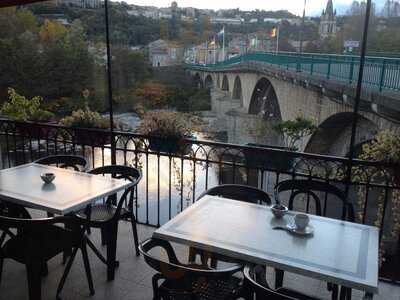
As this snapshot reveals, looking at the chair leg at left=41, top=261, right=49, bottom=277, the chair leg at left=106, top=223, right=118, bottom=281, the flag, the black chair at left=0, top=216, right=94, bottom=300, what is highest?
the flag

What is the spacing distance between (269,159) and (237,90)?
22491 mm

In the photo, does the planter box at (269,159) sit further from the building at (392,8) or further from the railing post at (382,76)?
the building at (392,8)

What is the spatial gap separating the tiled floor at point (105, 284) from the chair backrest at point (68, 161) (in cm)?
82

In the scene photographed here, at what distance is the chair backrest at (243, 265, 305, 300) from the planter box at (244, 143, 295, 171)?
150cm

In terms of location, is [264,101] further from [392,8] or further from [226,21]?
[392,8]

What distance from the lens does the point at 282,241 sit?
1927mm

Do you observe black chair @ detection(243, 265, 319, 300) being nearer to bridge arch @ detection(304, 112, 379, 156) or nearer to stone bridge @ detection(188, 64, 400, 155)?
stone bridge @ detection(188, 64, 400, 155)

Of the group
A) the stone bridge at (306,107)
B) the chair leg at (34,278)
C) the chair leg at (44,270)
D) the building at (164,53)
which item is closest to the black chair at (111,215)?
the chair leg at (44,270)

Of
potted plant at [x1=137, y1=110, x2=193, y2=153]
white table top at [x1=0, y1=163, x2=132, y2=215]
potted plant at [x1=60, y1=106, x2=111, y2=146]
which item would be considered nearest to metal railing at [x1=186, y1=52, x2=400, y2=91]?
potted plant at [x1=137, y1=110, x2=193, y2=153]

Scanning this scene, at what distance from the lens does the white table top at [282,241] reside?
1.67m

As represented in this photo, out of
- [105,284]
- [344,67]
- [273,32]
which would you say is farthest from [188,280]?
[273,32]

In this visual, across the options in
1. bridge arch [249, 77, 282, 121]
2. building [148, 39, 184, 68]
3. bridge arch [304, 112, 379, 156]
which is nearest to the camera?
bridge arch [304, 112, 379, 156]

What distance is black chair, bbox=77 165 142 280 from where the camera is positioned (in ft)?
8.86

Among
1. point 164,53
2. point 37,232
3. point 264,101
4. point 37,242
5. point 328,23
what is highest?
point 328,23
